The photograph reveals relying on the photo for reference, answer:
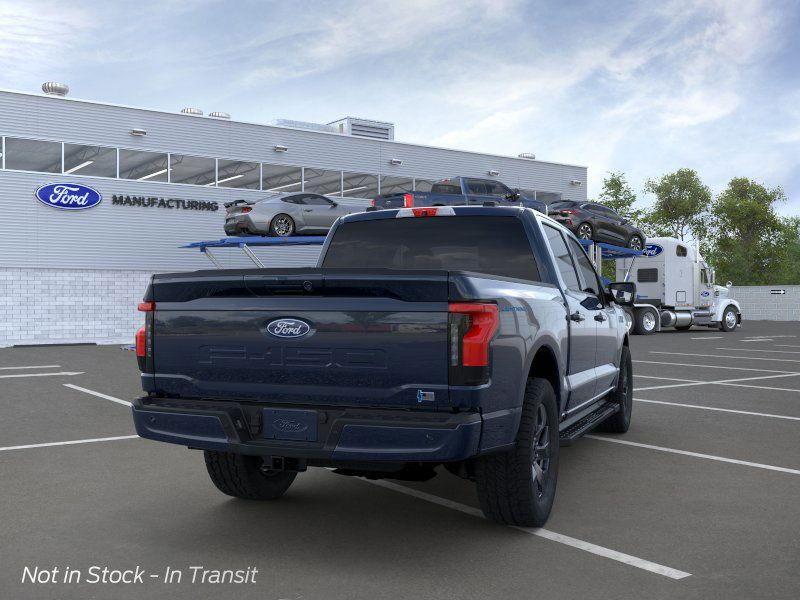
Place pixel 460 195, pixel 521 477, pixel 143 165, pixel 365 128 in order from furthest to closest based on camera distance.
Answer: pixel 365 128, pixel 143 165, pixel 460 195, pixel 521 477

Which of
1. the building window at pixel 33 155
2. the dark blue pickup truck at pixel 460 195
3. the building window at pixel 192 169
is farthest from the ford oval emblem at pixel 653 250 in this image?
the building window at pixel 33 155

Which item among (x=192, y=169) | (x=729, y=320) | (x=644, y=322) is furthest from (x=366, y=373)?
(x=729, y=320)

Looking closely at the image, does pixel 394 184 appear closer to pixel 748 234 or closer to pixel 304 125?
pixel 304 125

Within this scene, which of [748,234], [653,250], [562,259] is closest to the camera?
[562,259]

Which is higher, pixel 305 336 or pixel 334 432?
pixel 305 336

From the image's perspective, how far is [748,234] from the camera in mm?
67625

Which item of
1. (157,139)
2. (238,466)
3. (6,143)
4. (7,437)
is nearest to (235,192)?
(157,139)

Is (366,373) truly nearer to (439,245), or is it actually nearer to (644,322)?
(439,245)

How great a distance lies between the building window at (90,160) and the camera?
26484mm

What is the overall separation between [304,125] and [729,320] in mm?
18278

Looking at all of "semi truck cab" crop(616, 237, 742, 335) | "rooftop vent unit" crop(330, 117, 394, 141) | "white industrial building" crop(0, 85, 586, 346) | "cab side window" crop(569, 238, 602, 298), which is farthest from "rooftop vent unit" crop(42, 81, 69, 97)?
"cab side window" crop(569, 238, 602, 298)

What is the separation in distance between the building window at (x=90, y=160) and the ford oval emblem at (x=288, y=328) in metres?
24.6

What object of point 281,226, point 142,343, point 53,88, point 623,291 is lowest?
point 142,343

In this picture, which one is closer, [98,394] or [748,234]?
[98,394]
